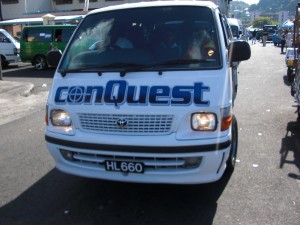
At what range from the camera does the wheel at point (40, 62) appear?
1720 cm

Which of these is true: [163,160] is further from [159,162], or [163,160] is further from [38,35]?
[38,35]

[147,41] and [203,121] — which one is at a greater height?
[147,41]

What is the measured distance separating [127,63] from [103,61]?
0.31 meters

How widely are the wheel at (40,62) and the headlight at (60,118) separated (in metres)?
14.1

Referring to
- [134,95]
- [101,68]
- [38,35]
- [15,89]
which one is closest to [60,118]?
[101,68]

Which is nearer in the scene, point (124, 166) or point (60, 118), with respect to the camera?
point (124, 166)

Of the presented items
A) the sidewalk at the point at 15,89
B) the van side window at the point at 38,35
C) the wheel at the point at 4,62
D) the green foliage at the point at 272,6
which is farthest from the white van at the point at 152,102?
the green foliage at the point at 272,6

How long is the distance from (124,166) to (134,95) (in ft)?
2.25

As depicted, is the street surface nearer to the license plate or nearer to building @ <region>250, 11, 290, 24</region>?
the license plate

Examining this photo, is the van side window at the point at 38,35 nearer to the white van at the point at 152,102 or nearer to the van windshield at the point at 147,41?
the van windshield at the point at 147,41

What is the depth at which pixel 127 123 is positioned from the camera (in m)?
3.47

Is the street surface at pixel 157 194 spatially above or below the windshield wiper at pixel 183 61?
below

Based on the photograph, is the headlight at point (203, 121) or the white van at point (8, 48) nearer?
the headlight at point (203, 121)

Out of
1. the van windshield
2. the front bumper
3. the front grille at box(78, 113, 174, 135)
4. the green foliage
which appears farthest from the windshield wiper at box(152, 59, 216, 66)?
the green foliage
